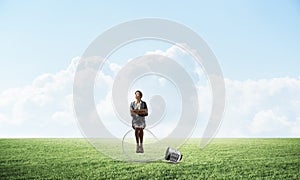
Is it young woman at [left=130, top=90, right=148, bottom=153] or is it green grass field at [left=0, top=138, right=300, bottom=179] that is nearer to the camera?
green grass field at [left=0, top=138, right=300, bottom=179]

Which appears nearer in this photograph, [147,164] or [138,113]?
[138,113]

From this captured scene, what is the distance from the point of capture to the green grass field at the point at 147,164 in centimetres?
755

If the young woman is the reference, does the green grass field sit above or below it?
below

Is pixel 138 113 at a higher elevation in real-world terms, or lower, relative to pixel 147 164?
higher

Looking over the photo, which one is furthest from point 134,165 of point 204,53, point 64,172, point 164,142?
point 204,53

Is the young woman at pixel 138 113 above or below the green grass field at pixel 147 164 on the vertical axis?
above

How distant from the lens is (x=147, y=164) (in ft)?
26.7

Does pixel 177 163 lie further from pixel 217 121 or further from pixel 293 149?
pixel 293 149

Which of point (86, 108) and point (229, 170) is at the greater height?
point (86, 108)

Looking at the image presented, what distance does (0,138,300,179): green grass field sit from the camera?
24.8 ft

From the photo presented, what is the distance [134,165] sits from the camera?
8070 mm

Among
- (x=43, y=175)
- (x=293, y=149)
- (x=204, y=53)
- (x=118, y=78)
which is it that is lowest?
(x=43, y=175)

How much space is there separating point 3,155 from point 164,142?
3.84 meters

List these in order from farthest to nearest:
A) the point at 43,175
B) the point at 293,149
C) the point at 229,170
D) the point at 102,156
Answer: the point at 293,149 → the point at 102,156 → the point at 229,170 → the point at 43,175
